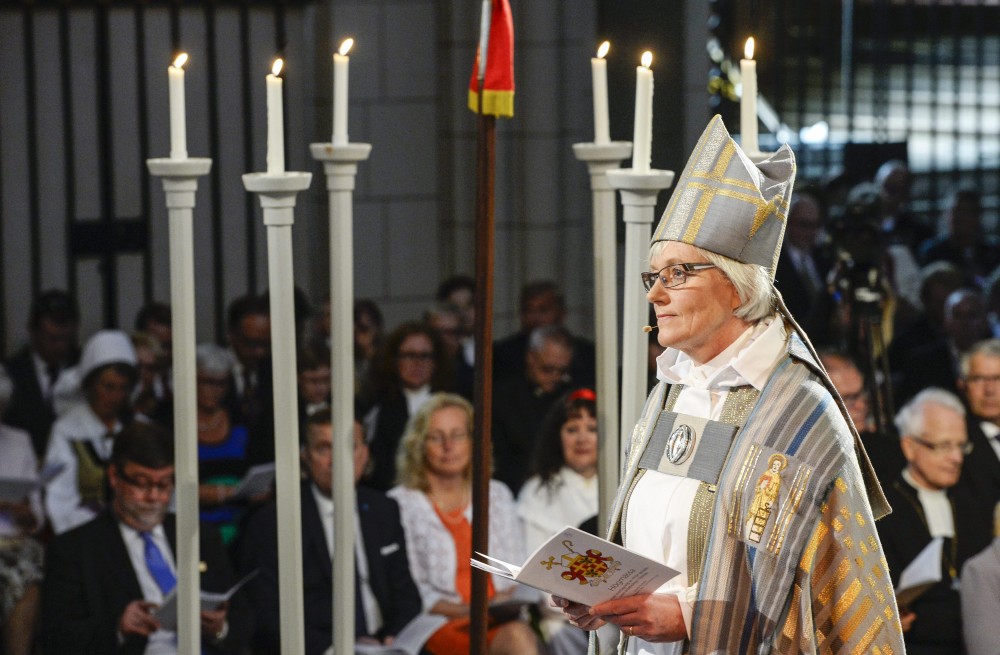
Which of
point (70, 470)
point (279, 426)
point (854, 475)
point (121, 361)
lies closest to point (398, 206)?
point (121, 361)

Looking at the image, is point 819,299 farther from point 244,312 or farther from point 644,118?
point 644,118

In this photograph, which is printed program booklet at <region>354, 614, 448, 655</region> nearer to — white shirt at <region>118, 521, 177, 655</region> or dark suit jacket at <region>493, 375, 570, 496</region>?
white shirt at <region>118, 521, 177, 655</region>

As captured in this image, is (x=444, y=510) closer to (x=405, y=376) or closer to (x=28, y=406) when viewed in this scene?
(x=405, y=376)

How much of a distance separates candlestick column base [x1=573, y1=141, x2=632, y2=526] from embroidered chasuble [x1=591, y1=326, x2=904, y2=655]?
0.48 m

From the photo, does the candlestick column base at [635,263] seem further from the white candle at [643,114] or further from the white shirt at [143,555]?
the white shirt at [143,555]

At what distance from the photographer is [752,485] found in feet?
7.04

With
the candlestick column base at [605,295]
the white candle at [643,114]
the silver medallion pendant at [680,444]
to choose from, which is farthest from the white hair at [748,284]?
the candlestick column base at [605,295]

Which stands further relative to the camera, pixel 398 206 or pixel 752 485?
pixel 398 206

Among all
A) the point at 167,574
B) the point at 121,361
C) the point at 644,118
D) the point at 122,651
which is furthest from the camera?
the point at 121,361

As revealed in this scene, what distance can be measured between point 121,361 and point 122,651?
148 cm

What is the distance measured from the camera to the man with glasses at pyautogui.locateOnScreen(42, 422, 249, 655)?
12.8ft

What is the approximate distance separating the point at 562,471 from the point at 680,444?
2.32 metres

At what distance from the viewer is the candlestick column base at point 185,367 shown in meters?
2.46

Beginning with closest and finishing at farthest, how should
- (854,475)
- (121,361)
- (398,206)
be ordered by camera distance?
(854,475) < (121,361) < (398,206)
